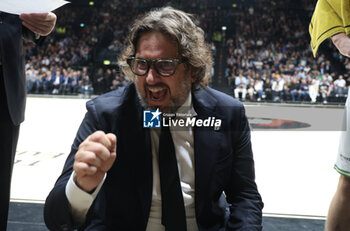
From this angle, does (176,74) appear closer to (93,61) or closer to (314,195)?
(314,195)

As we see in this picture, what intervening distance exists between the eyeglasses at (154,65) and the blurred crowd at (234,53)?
8.62 metres

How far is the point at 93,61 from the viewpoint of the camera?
447 inches

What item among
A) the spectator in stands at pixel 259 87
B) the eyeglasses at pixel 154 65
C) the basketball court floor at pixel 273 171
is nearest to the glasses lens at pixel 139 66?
the eyeglasses at pixel 154 65

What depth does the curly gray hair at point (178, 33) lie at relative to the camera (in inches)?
35.4

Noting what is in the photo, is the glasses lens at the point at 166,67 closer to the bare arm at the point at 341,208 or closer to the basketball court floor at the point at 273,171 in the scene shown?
the bare arm at the point at 341,208

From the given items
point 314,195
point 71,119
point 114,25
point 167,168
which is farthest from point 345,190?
point 114,25

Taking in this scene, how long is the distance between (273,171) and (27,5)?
2.24 meters

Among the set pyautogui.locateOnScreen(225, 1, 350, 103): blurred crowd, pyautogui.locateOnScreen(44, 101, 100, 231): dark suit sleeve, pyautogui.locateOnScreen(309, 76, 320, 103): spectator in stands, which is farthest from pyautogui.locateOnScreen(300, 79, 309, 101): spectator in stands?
pyautogui.locateOnScreen(44, 101, 100, 231): dark suit sleeve

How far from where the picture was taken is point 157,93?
0.91 meters

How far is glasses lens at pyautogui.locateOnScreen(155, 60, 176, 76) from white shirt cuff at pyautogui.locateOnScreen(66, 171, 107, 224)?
0.31 meters

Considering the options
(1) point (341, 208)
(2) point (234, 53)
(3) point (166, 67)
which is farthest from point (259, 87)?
(3) point (166, 67)

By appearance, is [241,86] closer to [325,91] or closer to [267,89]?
[267,89]

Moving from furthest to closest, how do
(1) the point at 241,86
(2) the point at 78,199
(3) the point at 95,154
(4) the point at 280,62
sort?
(4) the point at 280,62 → (1) the point at 241,86 → (2) the point at 78,199 → (3) the point at 95,154

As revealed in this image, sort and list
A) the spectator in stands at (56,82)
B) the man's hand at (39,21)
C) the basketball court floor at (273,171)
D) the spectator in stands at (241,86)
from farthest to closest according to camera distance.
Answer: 1. the spectator in stands at (56,82)
2. the spectator in stands at (241,86)
3. the basketball court floor at (273,171)
4. the man's hand at (39,21)
